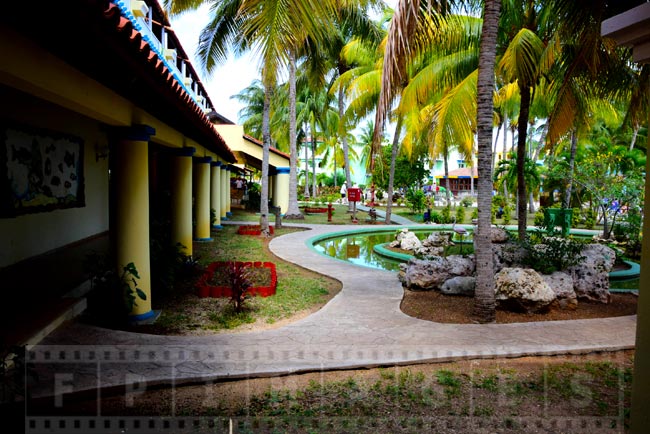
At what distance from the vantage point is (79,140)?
8.55 m

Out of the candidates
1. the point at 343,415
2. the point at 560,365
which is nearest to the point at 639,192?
the point at 560,365

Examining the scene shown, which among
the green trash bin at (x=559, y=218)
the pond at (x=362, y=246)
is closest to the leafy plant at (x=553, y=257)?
the pond at (x=362, y=246)

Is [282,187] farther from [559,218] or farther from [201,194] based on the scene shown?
[559,218]

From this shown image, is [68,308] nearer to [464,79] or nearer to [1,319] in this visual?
[1,319]

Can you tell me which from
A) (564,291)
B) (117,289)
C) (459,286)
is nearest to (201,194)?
(117,289)

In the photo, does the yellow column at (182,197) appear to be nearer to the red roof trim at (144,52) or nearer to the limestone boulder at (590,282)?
the red roof trim at (144,52)

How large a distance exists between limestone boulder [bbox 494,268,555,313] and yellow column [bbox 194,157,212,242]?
8547 mm

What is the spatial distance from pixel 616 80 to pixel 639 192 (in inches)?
286

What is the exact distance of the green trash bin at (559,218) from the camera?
717 inches

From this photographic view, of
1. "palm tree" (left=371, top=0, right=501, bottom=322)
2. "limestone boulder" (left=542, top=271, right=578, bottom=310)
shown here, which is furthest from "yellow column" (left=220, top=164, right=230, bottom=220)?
"limestone boulder" (left=542, top=271, right=578, bottom=310)

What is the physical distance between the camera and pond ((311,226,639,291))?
1074 centimetres

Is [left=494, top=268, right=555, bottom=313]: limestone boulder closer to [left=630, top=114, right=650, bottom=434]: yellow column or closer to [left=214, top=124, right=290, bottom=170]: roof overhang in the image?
[left=630, top=114, right=650, bottom=434]: yellow column

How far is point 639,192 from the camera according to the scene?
15.1 m

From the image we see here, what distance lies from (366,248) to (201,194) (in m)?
5.79
